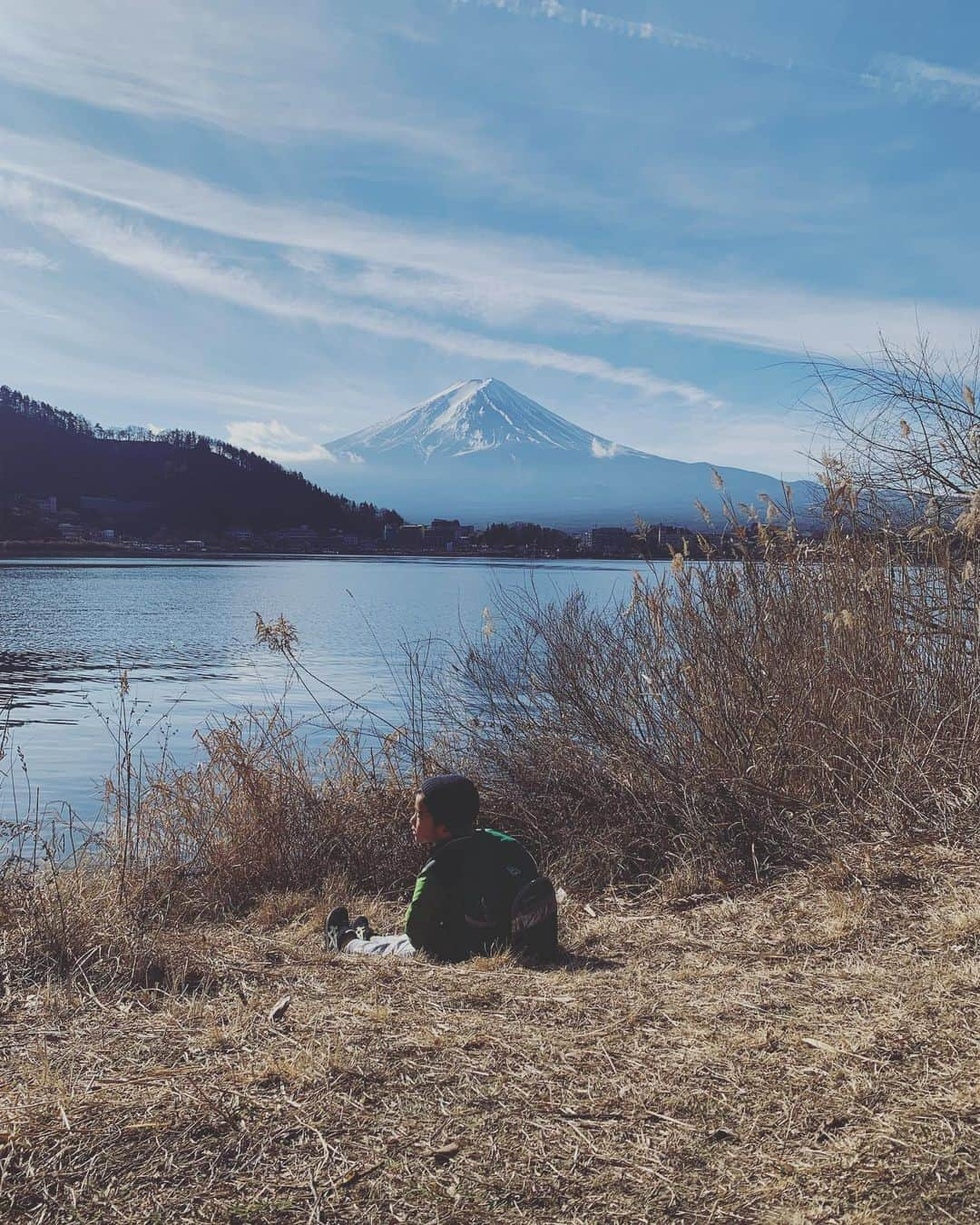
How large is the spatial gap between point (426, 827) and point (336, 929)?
844 millimetres

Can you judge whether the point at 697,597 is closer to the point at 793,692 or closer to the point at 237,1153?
the point at 793,692

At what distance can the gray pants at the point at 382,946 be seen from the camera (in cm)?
535

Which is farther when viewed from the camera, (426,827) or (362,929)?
(362,929)

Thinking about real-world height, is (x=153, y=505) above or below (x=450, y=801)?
above

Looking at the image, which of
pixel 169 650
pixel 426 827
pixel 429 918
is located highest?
pixel 426 827

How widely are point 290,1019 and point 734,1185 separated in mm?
1888

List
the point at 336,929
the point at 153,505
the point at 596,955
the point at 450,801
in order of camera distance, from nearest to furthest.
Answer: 1. the point at 596,955
2. the point at 450,801
3. the point at 336,929
4. the point at 153,505

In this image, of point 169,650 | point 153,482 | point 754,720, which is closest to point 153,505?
point 153,482

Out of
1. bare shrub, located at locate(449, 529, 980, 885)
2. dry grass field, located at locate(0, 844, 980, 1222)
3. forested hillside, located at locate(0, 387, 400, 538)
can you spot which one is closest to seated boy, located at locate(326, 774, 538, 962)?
dry grass field, located at locate(0, 844, 980, 1222)

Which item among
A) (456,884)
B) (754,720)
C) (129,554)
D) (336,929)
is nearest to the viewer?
(456,884)

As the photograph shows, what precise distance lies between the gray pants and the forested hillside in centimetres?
9310

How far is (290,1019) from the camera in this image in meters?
3.93

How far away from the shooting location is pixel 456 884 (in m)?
5.40

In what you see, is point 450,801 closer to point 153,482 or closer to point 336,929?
point 336,929
